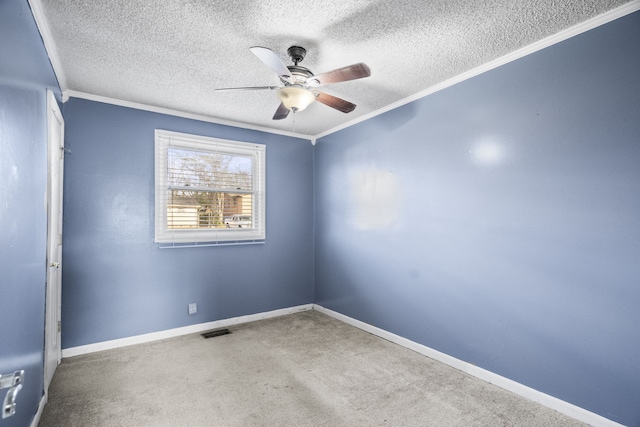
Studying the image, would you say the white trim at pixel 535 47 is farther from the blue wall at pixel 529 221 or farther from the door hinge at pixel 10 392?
the door hinge at pixel 10 392

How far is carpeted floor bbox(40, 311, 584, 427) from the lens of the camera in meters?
2.13

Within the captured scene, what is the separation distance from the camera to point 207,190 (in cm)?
386

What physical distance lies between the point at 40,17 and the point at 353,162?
9.87 ft

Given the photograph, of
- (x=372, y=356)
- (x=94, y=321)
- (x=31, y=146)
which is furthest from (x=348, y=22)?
(x=94, y=321)

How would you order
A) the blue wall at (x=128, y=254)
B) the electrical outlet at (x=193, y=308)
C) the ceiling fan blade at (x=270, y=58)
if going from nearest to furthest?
the ceiling fan blade at (x=270, y=58) < the blue wall at (x=128, y=254) < the electrical outlet at (x=193, y=308)

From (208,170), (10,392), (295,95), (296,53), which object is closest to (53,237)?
(208,170)

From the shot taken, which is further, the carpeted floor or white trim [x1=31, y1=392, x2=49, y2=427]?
the carpeted floor

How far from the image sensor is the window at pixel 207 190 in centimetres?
359

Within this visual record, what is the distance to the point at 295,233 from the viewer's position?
14.9ft

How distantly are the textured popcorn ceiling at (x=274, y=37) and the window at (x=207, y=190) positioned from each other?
2.51 ft

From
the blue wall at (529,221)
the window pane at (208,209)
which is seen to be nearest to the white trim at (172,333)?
the window pane at (208,209)

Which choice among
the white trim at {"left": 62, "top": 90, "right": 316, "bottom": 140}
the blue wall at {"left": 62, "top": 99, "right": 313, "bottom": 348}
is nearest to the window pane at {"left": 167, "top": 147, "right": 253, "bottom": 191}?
the blue wall at {"left": 62, "top": 99, "right": 313, "bottom": 348}

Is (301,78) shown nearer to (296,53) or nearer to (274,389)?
(296,53)

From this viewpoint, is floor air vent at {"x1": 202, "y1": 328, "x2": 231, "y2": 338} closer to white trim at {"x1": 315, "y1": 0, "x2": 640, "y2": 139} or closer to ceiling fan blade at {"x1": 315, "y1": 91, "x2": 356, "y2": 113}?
ceiling fan blade at {"x1": 315, "y1": 91, "x2": 356, "y2": 113}
